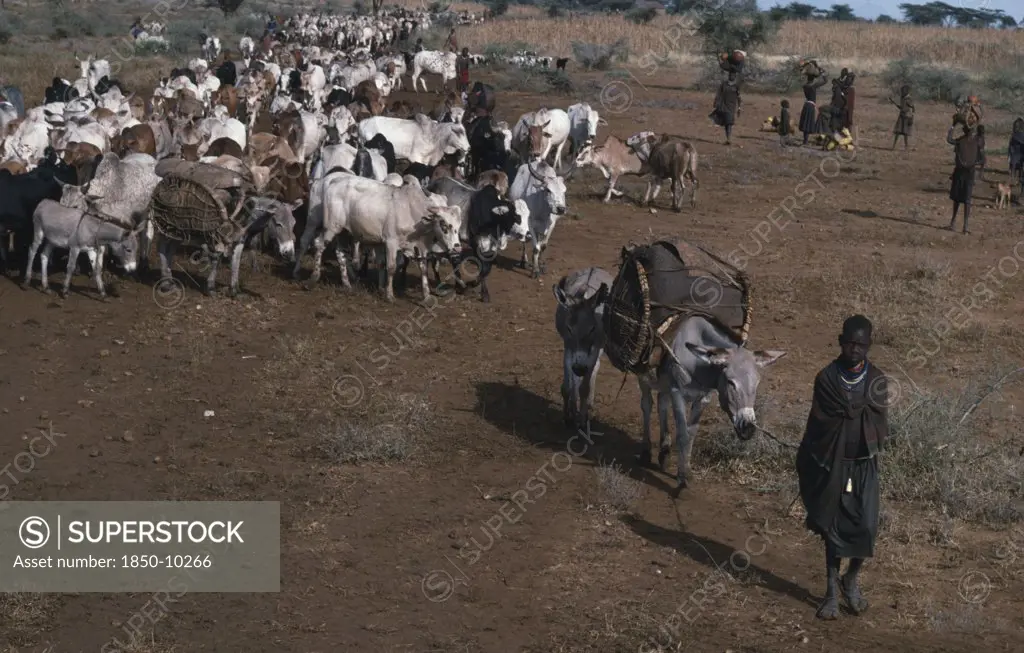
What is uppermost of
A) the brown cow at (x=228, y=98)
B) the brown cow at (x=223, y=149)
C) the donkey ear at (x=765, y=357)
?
the donkey ear at (x=765, y=357)

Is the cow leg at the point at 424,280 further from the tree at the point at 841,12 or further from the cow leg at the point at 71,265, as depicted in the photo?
the tree at the point at 841,12

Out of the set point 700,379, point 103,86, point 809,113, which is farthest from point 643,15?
point 700,379

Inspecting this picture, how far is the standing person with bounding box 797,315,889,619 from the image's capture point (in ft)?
23.5

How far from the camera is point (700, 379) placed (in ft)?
29.5

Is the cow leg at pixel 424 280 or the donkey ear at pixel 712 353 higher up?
the donkey ear at pixel 712 353

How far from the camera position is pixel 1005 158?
28422 mm

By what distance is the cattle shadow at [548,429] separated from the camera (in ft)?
33.1

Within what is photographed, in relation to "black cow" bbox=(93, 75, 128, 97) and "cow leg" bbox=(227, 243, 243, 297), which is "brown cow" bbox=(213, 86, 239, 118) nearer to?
"black cow" bbox=(93, 75, 128, 97)

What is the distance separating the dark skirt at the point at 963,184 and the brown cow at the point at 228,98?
46.4ft

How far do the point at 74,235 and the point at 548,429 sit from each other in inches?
249

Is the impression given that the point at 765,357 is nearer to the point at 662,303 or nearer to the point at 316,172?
the point at 662,303

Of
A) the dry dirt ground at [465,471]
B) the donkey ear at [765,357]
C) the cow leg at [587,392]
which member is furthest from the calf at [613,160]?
the donkey ear at [765,357]

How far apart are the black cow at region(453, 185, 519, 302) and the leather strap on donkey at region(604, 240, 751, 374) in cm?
511

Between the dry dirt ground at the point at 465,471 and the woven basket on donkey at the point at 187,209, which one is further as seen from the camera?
the woven basket on donkey at the point at 187,209
